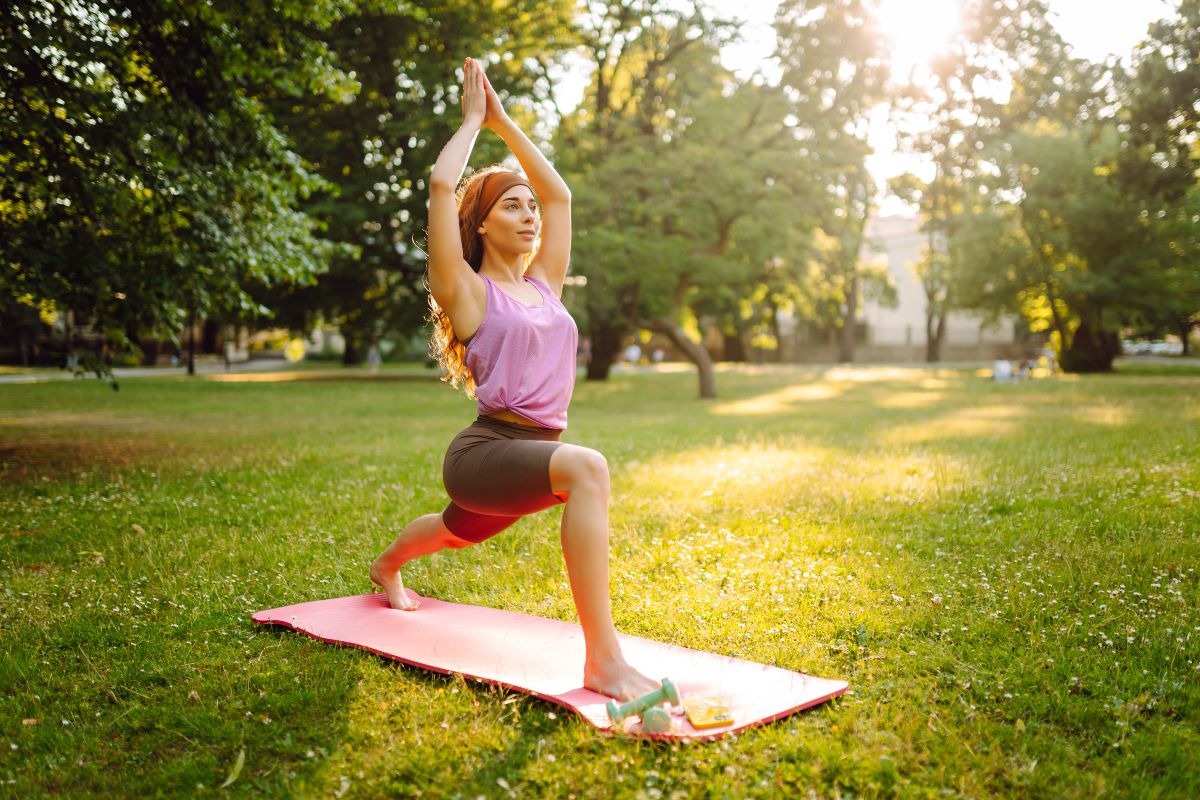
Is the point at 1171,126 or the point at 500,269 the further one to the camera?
the point at 1171,126

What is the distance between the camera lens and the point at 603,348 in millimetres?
32688

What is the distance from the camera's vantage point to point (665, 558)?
5.86m

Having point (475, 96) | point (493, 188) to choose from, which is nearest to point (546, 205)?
point (493, 188)

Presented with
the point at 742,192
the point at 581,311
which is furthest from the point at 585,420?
the point at 581,311

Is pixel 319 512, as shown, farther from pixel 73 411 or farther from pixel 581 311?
pixel 581 311

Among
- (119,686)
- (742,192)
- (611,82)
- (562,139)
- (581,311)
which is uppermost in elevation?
(611,82)

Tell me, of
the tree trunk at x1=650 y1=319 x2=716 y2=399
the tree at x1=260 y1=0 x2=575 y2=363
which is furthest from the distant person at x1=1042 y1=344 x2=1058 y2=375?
the tree at x1=260 y1=0 x2=575 y2=363

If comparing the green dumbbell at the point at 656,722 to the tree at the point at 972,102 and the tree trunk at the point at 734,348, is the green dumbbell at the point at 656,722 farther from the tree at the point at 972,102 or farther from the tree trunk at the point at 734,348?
the tree trunk at the point at 734,348

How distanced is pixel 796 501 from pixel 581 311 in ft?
65.1

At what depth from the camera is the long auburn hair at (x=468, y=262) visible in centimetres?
407

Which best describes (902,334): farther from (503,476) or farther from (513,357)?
(503,476)

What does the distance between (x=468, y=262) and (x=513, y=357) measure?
1.86 ft

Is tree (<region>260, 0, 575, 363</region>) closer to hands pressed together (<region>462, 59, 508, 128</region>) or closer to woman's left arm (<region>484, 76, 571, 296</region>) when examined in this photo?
woman's left arm (<region>484, 76, 571, 296</region>)

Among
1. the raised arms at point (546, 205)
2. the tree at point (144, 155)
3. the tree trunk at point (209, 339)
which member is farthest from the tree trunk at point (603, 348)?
the tree trunk at point (209, 339)
